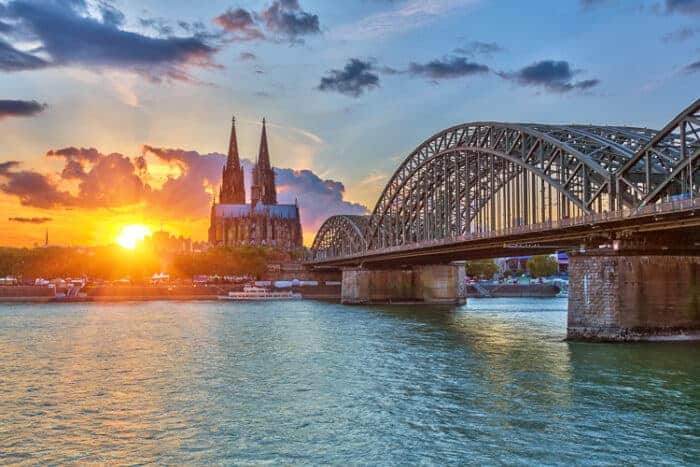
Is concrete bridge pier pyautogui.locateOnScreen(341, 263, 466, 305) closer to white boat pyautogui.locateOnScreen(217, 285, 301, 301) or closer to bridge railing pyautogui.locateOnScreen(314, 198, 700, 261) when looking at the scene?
white boat pyautogui.locateOnScreen(217, 285, 301, 301)

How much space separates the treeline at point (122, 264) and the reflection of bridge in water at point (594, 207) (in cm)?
9497

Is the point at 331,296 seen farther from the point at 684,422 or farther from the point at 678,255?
the point at 684,422

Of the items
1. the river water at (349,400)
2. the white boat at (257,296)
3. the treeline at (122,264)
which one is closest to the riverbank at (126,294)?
the white boat at (257,296)

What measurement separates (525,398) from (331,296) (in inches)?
4550

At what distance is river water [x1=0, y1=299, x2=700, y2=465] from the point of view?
22.5 metres

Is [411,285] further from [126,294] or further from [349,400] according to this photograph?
[349,400]

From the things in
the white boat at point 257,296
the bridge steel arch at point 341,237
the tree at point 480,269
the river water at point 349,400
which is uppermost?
the bridge steel arch at point 341,237

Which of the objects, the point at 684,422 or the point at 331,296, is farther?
the point at 331,296

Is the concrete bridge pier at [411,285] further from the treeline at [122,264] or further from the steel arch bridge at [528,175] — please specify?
the treeline at [122,264]

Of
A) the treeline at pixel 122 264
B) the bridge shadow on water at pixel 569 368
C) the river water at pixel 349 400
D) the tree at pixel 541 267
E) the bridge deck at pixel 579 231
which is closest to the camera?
the river water at pixel 349 400

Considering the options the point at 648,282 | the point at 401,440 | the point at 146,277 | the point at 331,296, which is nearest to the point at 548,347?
the point at 648,282

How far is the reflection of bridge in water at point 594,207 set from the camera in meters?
44.7

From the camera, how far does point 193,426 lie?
1016 inches

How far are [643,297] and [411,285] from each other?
67738 millimetres
